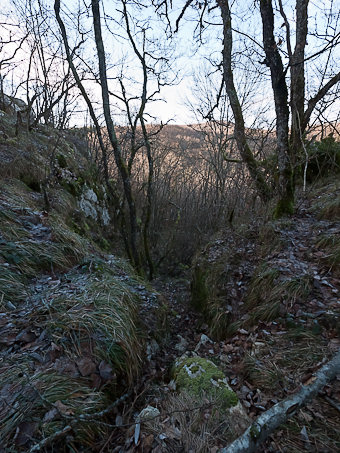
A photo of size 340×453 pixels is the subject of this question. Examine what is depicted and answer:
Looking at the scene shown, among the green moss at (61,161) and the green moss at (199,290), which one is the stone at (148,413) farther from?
the green moss at (61,161)

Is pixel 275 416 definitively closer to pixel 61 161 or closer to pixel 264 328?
→ pixel 264 328

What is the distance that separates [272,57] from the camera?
3885mm

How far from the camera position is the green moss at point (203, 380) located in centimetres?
201

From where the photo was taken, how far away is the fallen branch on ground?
1.32 m

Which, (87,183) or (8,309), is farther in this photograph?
(87,183)

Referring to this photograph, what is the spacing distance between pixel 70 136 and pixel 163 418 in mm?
10882

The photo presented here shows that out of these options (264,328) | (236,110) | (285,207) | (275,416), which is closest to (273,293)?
(264,328)

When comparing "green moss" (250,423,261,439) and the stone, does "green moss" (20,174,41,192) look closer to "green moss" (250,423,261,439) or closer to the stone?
the stone

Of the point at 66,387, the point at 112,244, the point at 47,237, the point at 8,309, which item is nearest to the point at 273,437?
the point at 66,387

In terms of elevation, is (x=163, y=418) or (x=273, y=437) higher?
(x=273, y=437)

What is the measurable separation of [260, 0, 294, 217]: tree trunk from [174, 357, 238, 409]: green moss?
130 inches

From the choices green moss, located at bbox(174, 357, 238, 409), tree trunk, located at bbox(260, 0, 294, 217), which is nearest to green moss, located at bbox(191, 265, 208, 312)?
green moss, located at bbox(174, 357, 238, 409)

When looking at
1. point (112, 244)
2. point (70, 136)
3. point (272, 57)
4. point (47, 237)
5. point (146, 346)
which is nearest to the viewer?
point (146, 346)

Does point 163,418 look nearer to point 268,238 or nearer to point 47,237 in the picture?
point 47,237
